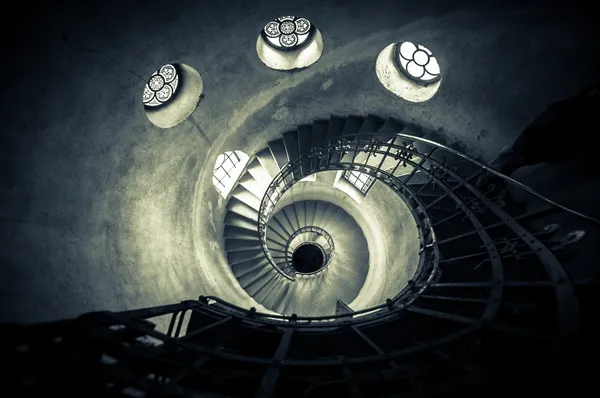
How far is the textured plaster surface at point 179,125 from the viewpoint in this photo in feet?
14.5

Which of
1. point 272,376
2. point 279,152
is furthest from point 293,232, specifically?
point 272,376

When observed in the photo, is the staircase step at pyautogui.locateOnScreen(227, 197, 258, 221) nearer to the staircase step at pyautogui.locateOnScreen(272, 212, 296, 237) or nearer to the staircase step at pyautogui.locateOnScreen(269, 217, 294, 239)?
the staircase step at pyautogui.locateOnScreen(269, 217, 294, 239)

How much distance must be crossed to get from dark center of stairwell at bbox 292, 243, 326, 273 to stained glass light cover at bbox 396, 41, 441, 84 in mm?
8019

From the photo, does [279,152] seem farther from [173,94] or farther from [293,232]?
[293,232]

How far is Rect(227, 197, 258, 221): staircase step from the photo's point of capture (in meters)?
10.0

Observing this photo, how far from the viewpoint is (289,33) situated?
25.8 feet

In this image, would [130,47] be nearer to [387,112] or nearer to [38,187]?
[38,187]

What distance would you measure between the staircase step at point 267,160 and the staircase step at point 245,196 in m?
1.03

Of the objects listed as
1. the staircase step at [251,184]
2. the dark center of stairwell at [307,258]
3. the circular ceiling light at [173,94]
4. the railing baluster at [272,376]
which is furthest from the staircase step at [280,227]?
the railing baluster at [272,376]

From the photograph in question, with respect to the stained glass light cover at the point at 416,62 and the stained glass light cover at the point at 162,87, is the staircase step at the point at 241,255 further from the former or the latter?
the stained glass light cover at the point at 416,62

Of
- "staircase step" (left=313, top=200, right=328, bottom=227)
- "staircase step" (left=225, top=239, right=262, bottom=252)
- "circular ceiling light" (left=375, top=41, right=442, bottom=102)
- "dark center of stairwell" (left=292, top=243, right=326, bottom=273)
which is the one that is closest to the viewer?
"circular ceiling light" (left=375, top=41, right=442, bottom=102)

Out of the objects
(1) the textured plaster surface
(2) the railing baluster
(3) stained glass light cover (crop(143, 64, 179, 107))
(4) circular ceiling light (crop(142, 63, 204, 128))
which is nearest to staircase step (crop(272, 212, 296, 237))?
(1) the textured plaster surface

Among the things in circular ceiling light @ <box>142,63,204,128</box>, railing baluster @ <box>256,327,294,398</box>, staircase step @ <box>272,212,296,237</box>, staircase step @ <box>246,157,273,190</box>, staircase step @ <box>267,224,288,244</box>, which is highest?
circular ceiling light @ <box>142,63,204,128</box>

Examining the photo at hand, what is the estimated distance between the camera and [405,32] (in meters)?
6.43
